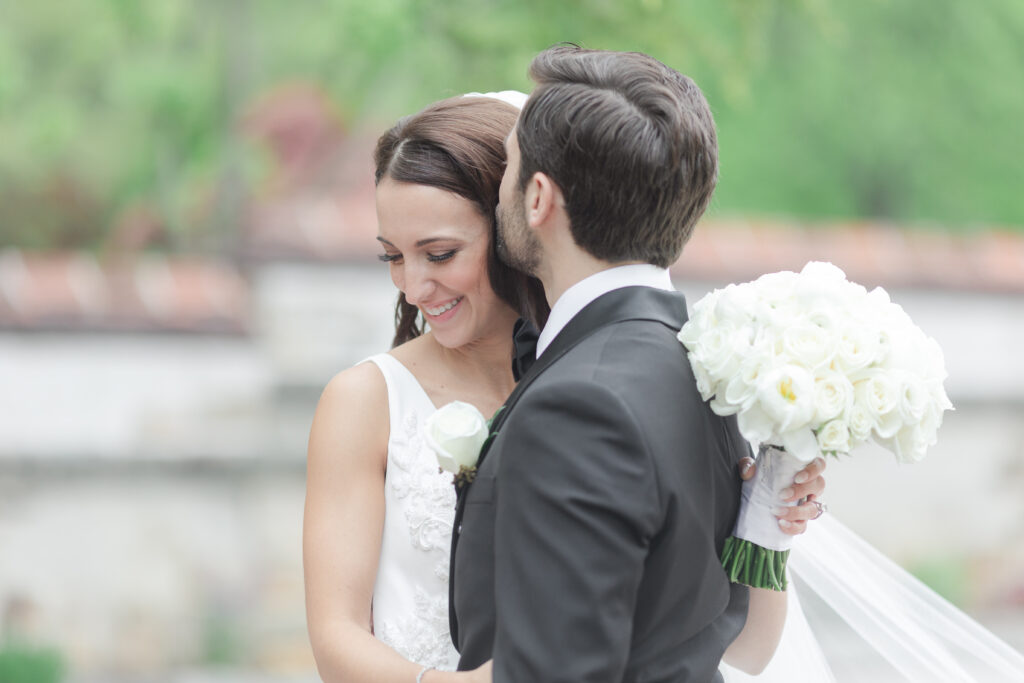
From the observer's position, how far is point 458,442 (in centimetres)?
182

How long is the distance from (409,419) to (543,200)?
0.93 meters

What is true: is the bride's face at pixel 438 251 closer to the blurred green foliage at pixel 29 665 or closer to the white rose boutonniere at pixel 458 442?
the white rose boutonniere at pixel 458 442

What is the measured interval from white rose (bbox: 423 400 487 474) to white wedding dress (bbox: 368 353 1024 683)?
530 millimetres

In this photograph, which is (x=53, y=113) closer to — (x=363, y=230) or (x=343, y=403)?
(x=363, y=230)

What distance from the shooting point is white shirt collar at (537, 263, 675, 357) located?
65.2 inches

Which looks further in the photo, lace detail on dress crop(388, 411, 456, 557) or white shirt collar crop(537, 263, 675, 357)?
lace detail on dress crop(388, 411, 456, 557)

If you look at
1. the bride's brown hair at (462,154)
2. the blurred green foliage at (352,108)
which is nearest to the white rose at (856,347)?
the bride's brown hair at (462,154)

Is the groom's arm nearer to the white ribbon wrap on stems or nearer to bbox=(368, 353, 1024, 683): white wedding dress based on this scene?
the white ribbon wrap on stems

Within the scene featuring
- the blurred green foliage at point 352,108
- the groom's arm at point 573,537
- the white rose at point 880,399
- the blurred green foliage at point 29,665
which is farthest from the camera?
the blurred green foliage at point 352,108

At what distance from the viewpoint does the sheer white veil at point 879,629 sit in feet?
7.23

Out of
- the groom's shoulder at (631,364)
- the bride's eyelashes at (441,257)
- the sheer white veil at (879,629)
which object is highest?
the groom's shoulder at (631,364)

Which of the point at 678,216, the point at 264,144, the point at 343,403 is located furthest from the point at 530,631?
the point at 264,144

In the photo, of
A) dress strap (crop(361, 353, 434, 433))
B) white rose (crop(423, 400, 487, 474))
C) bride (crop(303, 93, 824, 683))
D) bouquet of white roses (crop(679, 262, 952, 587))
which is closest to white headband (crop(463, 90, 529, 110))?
bride (crop(303, 93, 824, 683))

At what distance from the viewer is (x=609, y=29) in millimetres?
4816
